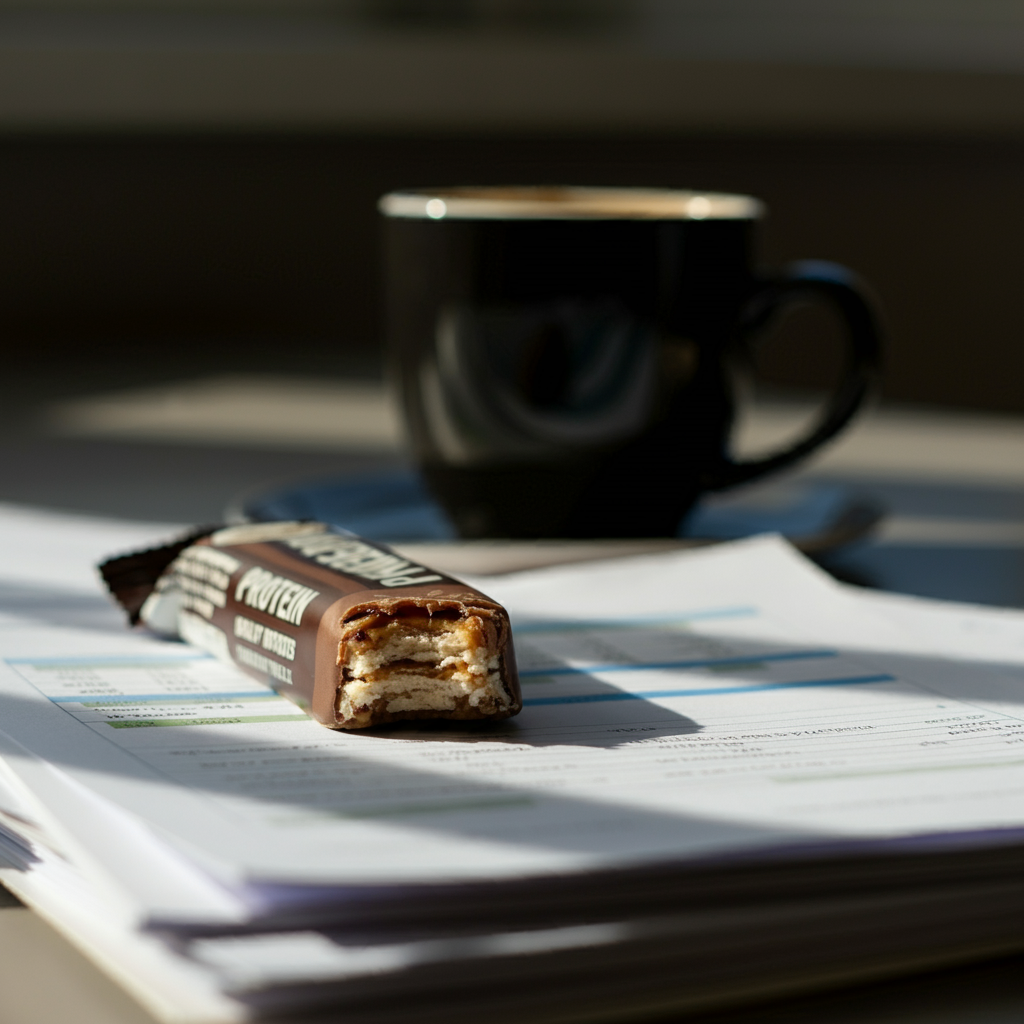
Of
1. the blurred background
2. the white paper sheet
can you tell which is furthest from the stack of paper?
the blurred background

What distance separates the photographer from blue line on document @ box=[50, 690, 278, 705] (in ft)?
1.14

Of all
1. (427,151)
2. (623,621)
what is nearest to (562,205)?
(623,621)

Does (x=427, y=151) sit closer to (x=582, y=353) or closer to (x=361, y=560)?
(x=582, y=353)

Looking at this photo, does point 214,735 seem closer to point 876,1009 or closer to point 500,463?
point 876,1009

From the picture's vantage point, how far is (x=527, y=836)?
0.26 metres

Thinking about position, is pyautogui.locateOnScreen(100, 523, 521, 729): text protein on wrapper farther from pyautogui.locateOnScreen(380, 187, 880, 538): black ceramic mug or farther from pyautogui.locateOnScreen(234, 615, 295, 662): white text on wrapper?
pyautogui.locateOnScreen(380, 187, 880, 538): black ceramic mug

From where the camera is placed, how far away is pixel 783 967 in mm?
257

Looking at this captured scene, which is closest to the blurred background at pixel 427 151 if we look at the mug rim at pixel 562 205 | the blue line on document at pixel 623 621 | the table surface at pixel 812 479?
the table surface at pixel 812 479

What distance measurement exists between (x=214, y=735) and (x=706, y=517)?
38 cm

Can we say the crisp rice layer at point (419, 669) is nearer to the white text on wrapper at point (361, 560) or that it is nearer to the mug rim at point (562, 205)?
the white text on wrapper at point (361, 560)

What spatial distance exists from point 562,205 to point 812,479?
0.88ft

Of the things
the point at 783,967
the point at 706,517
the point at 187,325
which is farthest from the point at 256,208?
the point at 783,967

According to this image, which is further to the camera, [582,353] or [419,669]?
[582,353]

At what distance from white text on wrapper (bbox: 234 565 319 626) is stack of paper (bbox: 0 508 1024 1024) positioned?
0.07 ft
